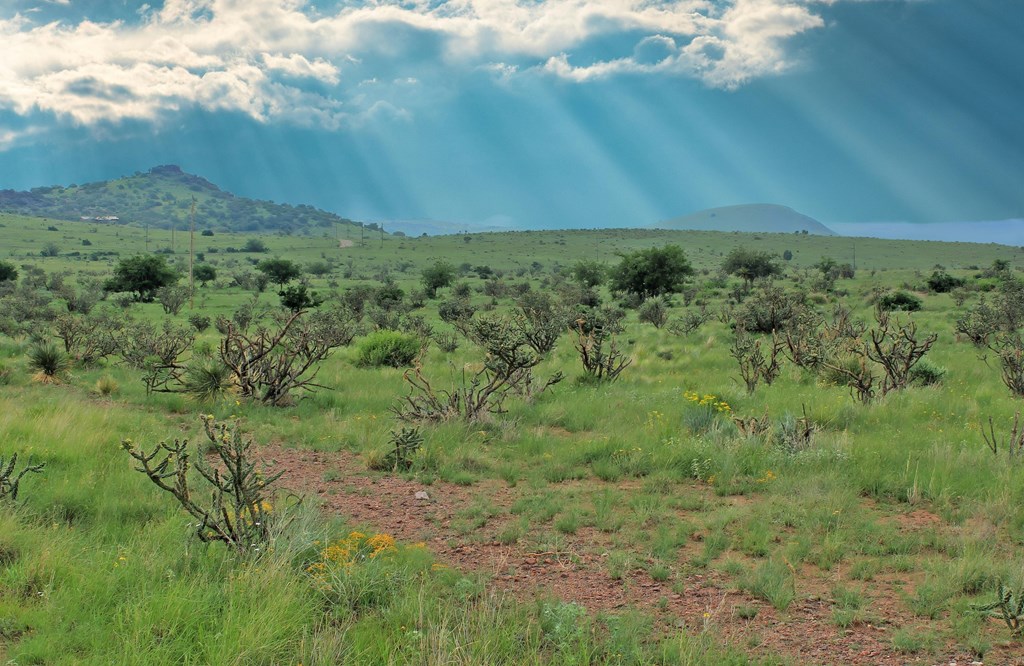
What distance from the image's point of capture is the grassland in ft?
15.0

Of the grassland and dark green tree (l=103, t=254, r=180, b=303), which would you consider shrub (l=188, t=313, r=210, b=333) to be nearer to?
the grassland

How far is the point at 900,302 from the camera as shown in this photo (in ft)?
120

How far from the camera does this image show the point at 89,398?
13391 mm

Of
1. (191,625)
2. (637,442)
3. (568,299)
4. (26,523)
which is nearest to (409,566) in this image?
(191,625)

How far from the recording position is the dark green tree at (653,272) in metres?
49.8

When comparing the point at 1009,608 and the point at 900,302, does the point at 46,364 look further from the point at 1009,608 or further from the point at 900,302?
the point at 900,302

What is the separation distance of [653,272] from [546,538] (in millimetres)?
44612

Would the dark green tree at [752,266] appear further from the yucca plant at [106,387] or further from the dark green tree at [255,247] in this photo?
the dark green tree at [255,247]

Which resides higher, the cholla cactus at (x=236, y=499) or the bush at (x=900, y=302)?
the bush at (x=900, y=302)

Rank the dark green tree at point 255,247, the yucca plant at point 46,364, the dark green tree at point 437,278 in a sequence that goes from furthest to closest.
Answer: the dark green tree at point 255,247 → the dark green tree at point 437,278 → the yucca plant at point 46,364

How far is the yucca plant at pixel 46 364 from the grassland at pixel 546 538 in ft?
4.01

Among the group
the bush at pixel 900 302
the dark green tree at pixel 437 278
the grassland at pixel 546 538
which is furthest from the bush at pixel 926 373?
the dark green tree at pixel 437 278

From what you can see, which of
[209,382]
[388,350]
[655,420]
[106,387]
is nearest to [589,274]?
[388,350]

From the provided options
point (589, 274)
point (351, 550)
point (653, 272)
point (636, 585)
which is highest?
point (589, 274)
